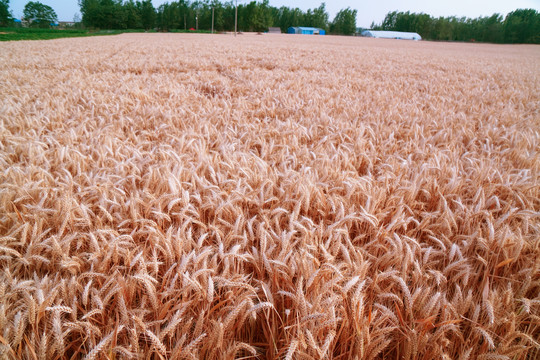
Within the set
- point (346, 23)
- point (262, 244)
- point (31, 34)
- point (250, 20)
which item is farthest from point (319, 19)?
point (262, 244)

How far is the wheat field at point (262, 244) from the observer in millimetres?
909

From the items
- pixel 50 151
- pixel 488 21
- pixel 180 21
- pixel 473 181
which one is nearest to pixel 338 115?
pixel 473 181

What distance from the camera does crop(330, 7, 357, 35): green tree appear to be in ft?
327

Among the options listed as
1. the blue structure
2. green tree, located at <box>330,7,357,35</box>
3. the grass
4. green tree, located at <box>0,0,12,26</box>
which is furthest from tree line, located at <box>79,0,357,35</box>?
the grass

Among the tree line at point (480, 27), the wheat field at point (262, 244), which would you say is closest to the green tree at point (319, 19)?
the tree line at point (480, 27)

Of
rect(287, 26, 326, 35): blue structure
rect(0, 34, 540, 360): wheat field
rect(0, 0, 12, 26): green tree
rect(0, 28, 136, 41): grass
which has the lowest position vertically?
rect(0, 34, 540, 360): wheat field

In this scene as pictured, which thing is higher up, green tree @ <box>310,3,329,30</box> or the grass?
green tree @ <box>310,3,329,30</box>

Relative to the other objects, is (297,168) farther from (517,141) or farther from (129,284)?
(517,141)

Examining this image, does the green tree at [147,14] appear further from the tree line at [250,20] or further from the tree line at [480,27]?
the tree line at [480,27]

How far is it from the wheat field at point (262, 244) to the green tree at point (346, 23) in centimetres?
11401

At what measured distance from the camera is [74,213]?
1.46 metres

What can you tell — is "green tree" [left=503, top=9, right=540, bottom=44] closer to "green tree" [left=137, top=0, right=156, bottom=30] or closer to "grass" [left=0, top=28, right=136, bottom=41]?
"grass" [left=0, top=28, right=136, bottom=41]

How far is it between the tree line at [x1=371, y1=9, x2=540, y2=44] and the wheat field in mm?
100554

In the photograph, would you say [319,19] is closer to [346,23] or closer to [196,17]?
[346,23]
